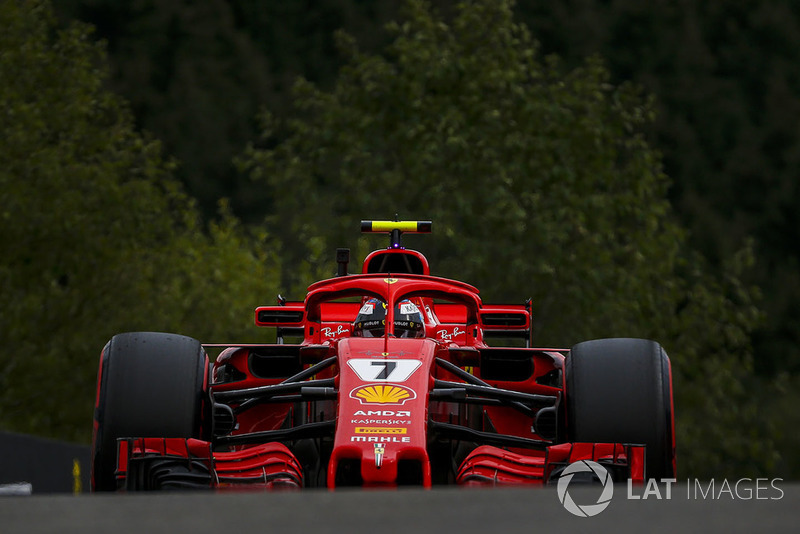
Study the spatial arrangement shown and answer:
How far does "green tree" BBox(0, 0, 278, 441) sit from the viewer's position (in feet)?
79.6

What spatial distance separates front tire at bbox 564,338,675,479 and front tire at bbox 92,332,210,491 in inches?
74.2

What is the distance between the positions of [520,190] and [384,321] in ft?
68.1

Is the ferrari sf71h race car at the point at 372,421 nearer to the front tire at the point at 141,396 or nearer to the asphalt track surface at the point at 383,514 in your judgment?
the front tire at the point at 141,396

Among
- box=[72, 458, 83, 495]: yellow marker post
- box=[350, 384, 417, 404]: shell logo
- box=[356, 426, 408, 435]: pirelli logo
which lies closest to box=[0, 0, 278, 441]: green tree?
box=[72, 458, 83, 495]: yellow marker post

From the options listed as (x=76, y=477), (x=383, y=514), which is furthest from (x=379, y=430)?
(x=76, y=477)

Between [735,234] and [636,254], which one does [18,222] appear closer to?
[636,254]

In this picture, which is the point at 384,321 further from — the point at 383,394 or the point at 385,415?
the point at 385,415

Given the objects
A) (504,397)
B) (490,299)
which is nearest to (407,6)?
(490,299)

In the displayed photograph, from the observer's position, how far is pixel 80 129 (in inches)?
1014

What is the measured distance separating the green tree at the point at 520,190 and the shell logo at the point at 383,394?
20037 millimetres

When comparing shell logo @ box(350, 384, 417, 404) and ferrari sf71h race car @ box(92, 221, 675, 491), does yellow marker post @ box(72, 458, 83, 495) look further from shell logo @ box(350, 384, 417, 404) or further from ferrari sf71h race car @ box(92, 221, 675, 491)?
shell logo @ box(350, 384, 417, 404)

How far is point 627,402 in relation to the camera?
22.3 feet

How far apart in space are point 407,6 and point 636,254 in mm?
7412

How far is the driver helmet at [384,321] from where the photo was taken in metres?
8.30
